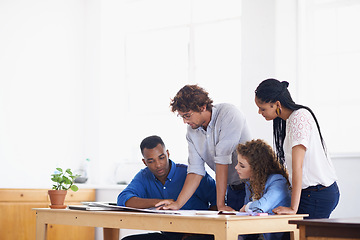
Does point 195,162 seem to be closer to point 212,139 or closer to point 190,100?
point 212,139

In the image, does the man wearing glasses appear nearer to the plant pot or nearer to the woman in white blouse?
the woman in white blouse

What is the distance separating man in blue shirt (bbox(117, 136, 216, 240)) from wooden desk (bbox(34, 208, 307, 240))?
418mm

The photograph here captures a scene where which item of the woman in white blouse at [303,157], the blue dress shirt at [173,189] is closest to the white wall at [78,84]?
A: the blue dress shirt at [173,189]

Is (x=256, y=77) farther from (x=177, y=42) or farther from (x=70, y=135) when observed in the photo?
(x=70, y=135)

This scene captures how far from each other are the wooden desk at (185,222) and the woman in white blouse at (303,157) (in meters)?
0.12

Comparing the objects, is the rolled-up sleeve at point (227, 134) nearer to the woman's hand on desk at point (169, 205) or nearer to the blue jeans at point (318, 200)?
the woman's hand on desk at point (169, 205)

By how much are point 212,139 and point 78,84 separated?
2889 millimetres

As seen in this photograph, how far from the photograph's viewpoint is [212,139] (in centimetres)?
285

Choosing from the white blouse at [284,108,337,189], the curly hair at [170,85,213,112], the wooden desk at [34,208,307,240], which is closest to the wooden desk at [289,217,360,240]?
the wooden desk at [34,208,307,240]

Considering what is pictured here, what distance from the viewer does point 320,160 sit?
2393 millimetres

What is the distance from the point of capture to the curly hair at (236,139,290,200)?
258 cm

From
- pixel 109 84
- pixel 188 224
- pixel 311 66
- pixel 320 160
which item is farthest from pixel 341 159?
pixel 109 84

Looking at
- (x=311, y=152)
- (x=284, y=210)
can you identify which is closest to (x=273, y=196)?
(x=284, y=210)

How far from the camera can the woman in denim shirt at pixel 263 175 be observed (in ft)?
8.11
